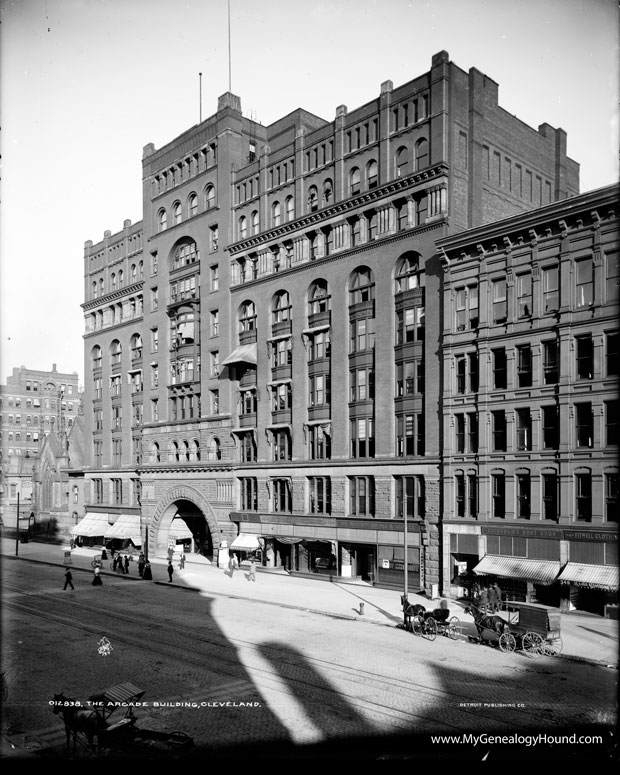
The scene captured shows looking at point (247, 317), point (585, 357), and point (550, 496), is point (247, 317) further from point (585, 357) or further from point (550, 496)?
point (550, 496)

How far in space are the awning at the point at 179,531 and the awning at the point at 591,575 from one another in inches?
1532

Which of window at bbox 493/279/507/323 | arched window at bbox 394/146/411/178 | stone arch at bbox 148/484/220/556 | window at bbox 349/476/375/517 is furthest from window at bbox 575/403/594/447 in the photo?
stone arch at bbox 148/484/220/556

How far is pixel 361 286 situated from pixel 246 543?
2095 centimetres

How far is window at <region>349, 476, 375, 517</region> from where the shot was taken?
145ft

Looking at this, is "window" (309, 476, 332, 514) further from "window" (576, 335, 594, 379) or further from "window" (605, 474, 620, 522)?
"window" (605, 474, 620, 522)

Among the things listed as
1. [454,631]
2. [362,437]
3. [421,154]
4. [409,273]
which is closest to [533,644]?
[454,631]

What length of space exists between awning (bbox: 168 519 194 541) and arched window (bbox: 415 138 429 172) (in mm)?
38379

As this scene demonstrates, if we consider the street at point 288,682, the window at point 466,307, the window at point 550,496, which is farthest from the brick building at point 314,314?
Result: the street at point 288,682

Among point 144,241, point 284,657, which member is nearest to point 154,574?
point 284,657

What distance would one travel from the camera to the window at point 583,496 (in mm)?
33125

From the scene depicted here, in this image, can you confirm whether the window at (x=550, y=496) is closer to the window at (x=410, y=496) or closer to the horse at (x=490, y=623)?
the window at (x=410, y=496)

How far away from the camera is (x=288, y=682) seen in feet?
70.7

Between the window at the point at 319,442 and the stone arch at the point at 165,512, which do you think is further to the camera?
the stone arch at the point at 165,512

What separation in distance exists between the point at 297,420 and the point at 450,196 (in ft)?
60.5
